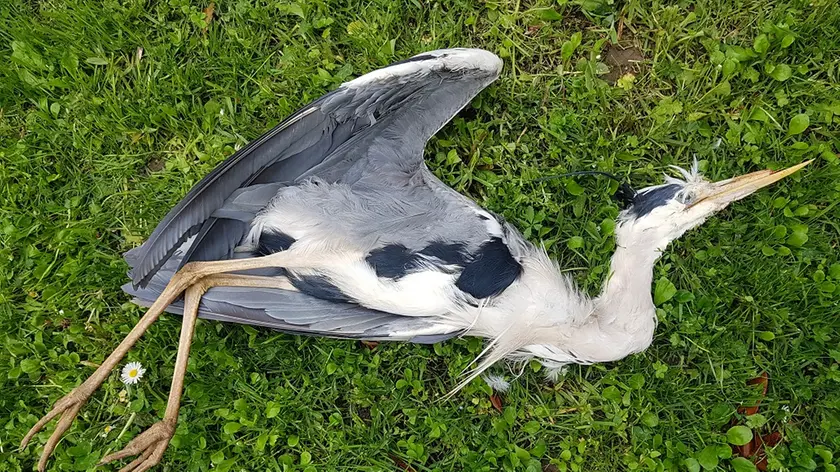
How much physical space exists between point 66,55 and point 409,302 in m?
2.01

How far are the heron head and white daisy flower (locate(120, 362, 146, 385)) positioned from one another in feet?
6.79

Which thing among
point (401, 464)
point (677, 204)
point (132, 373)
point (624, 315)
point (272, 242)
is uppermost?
point (272, 242)

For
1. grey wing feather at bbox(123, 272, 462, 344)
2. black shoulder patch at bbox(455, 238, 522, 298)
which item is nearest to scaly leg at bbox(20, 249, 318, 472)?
grey wing feather at bbox(123, 272, 462, 344)

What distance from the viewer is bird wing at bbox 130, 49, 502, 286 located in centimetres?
202

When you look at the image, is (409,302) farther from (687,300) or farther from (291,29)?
(291,29)

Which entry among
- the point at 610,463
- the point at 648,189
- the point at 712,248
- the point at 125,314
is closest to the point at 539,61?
the point at 648,189

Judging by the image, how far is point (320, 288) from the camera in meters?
2.14

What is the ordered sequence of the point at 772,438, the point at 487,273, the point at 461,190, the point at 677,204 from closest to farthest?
the point at 487,273, the point at 677,204, the point at 772,438, the point at 461,190

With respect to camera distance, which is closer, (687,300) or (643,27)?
(687,300)

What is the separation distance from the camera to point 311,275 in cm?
214

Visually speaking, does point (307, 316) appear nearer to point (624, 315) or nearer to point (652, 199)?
point (624, 315)

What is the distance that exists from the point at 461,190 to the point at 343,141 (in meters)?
0.59

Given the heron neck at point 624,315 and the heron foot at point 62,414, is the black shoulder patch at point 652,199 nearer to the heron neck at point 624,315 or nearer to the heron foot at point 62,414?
the heron neck at point 624,315

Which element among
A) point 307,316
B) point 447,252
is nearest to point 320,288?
point 307,316
